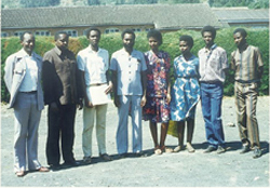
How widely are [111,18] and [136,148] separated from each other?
41.3m

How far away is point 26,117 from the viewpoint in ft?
20.2

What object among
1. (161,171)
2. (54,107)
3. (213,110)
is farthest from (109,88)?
(213,110)

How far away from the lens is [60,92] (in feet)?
21.1

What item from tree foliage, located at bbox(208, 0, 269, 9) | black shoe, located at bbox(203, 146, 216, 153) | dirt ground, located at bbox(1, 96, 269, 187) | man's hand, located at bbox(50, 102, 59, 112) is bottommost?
dirt ground, located at bbox(1, 96, 269, 187)

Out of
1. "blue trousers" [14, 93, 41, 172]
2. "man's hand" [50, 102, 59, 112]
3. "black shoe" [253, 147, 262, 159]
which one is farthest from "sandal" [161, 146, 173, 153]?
"blue trousers" [14, 93, 41, 172]

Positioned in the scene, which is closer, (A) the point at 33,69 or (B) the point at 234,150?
(A) the point at 33,69

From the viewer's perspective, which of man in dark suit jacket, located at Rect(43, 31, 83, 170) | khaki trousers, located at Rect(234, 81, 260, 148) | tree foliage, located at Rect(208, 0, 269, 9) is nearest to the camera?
man in dark suit jacket, located at Rect(43, 31, 83, 170)

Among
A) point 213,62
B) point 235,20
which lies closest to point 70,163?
point 213,62

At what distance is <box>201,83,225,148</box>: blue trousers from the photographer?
7383 mm

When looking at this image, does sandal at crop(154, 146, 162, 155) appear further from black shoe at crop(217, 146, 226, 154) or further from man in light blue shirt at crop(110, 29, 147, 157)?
black shoe at crop(217, 146, 226, 154)

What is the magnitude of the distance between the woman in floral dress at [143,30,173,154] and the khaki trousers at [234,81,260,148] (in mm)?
1361

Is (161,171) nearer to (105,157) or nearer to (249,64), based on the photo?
(105,157)

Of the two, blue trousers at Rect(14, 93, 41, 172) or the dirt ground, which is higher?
blue trousers at Rect(14, 93, 41, 172)

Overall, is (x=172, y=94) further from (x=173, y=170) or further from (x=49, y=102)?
(x=49, y=102)
